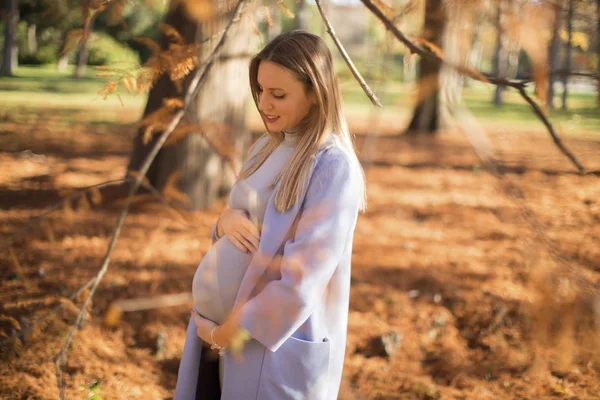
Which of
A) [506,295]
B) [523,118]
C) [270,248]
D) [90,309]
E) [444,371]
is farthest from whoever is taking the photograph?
[523,118]

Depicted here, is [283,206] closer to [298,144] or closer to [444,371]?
[298,144]

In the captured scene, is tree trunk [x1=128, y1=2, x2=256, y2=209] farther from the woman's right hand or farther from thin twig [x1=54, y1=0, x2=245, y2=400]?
the woman's right hand

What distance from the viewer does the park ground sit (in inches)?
95.0

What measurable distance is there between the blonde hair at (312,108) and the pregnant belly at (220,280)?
0.85 ft

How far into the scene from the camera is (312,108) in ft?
5.85

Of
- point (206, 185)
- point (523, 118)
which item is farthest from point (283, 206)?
point (523, 118)

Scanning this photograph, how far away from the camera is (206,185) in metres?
5.82

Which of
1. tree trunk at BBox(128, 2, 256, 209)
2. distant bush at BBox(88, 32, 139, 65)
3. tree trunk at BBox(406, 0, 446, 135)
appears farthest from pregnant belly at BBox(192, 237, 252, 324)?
distant bush at BBox(88, 32, 139, 65)

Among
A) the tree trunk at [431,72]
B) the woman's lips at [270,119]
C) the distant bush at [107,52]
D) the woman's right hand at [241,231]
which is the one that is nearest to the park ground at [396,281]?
the tree trunk at [431,72]

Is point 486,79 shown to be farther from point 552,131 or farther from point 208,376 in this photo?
point 208,376

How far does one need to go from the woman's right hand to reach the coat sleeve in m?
0.17

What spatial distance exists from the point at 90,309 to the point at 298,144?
2.69 meters

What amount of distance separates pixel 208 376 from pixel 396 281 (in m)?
2.88

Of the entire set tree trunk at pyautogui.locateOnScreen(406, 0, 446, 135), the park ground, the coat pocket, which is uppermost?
tree trunk at pyautogui.locateOnScreen(406, 0, 446, 135)
